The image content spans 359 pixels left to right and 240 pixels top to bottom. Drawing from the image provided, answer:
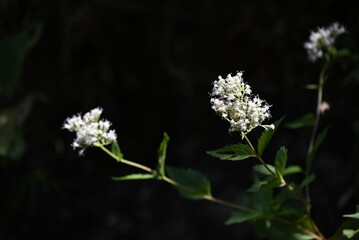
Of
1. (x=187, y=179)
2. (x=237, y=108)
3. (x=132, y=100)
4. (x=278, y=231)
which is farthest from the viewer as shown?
(x=132, y=100)

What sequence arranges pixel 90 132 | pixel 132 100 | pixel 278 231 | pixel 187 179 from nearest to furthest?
pixel 90 132
pixel 278 231
pixel 187 179
pixel 132 100

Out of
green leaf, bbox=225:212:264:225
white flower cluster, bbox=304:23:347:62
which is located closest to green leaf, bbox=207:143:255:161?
green leaf, bbox=225:212:264:225

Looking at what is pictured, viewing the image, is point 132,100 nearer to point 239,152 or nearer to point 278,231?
point 278,231

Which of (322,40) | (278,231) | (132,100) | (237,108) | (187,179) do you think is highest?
(132,100)

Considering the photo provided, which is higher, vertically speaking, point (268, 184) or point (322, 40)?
point (322, 40)

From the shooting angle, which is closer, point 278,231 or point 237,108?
point 237,108

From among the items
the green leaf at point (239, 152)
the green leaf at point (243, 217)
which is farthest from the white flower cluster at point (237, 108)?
the green leaf at point (243, 217)

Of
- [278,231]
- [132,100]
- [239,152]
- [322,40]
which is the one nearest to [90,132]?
[239,152]

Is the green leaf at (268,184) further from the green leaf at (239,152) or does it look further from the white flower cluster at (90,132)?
the white flower cluster at (90,132)

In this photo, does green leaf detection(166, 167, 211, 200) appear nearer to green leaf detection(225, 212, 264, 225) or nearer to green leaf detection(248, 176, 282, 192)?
green leaf detection(225, 212, 264, 225)
